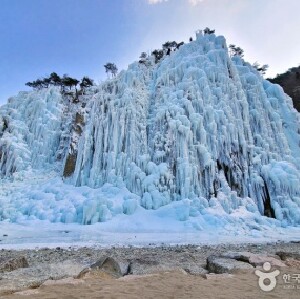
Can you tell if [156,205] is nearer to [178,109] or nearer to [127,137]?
[127,137]

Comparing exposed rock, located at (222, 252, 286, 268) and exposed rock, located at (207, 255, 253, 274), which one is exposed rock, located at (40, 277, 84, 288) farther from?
exposed rock, located at (222, 252, 286, 268)

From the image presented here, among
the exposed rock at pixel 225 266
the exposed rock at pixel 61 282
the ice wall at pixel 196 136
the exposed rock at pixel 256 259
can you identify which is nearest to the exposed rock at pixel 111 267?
the exposed rock at pixel 61 282

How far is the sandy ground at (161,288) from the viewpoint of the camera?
17.9 feet

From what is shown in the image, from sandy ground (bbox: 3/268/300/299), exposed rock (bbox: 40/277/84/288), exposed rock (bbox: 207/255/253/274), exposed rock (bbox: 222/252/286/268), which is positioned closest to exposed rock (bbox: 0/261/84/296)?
exposed rock (bbox: 40/277/84/288)

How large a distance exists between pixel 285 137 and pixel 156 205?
37.2ft

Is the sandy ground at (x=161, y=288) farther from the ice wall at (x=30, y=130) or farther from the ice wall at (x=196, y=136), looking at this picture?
the ice wall at (x=30, y=130)

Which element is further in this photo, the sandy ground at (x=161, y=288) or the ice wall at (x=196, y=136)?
the ice wall at (x=196, y=136)

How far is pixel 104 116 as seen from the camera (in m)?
23.0

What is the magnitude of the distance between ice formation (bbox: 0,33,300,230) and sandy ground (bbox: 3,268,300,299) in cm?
1055

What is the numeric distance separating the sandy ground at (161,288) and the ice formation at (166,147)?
10551mm

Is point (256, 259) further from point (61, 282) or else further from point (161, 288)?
point (61, 282)

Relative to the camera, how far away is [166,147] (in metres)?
20.5

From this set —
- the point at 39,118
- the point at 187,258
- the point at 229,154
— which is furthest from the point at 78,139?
the point at 187,258

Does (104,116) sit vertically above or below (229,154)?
above
